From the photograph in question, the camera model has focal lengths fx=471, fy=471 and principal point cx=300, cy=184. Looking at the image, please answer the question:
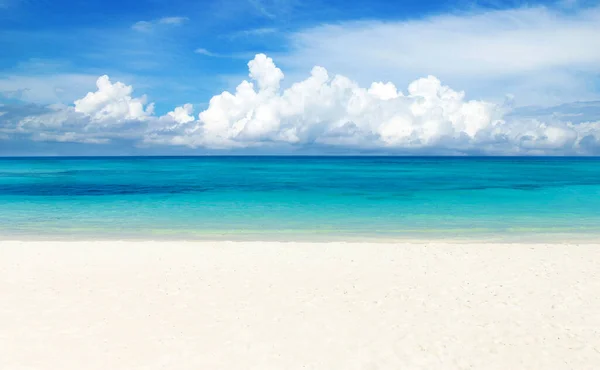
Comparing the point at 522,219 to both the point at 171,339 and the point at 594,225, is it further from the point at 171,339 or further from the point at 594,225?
the point at 171,339

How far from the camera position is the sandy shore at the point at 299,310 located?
7.87 m

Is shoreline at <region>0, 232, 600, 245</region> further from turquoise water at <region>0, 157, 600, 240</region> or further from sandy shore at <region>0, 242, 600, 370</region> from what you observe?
sandy shore at <region>0, 242, 600, 370</region>

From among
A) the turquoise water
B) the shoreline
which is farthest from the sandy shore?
the turquoise water

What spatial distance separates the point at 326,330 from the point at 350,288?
288 centimetres

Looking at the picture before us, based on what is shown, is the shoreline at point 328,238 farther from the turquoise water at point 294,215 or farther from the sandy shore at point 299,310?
the sandy shore at point 299,310

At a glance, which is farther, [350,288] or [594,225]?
[594,225]

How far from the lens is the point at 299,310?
1013 centimetres

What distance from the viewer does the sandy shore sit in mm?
7867

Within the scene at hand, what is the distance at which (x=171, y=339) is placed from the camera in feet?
28.2

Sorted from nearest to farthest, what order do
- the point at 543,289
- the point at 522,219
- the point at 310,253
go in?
1. the point at 543,289
2. the point at 310,253
3. the point at 522,219

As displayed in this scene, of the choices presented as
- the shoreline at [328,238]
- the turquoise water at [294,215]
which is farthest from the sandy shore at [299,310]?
the turquoise water at [294,215]

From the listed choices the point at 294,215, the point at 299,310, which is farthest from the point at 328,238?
the point at 299,310

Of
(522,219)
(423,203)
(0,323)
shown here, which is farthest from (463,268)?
(423,203)

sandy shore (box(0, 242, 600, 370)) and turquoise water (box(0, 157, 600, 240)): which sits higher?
sandy shore (box(0, 242, 600, 370))
